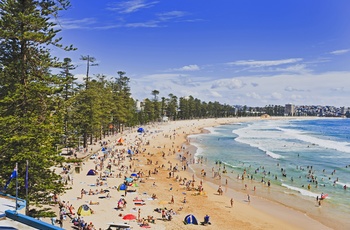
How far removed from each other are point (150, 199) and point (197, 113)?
132 m

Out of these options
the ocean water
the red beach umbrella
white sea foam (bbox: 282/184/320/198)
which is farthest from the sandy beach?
white sea foam (bbox: 282/184/320/198)

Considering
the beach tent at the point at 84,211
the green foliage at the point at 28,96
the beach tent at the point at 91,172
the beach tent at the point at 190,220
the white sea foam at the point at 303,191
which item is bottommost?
the white sea foam at the point at 303,191

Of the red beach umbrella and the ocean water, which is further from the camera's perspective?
the ocean water

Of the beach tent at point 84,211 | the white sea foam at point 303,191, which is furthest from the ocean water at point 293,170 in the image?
the beach tent at point 84,211

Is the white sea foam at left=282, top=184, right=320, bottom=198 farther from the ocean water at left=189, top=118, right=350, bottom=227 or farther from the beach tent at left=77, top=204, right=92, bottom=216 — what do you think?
the beach tent at left=77, top=204, right=92, bottom=216

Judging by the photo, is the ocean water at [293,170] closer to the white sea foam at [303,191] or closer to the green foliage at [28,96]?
the white sea foam at [303,191]

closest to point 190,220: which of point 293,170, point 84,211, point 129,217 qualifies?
point 129,217

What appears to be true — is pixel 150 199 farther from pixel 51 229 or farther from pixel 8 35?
pixel 51 229

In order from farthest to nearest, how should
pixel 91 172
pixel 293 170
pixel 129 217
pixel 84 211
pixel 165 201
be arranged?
pixel 293 170 < pixel 91 172 < pixel 165 201 < pixel 84 211 < pixel 129 217

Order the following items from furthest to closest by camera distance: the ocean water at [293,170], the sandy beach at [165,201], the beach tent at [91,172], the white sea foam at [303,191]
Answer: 1. the beach tent at [91,172]
2. the white sea foam at [303,191]
3. the ocean water at [293,170]
4. the sandy beach at [165,201]

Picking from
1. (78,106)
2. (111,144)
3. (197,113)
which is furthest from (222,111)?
(78,106)

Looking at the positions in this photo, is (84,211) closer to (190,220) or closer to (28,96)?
(190,220)

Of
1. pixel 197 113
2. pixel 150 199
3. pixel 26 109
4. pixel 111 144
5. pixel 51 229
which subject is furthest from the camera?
pixel 197 113

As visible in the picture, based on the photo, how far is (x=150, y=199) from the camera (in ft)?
87.1
